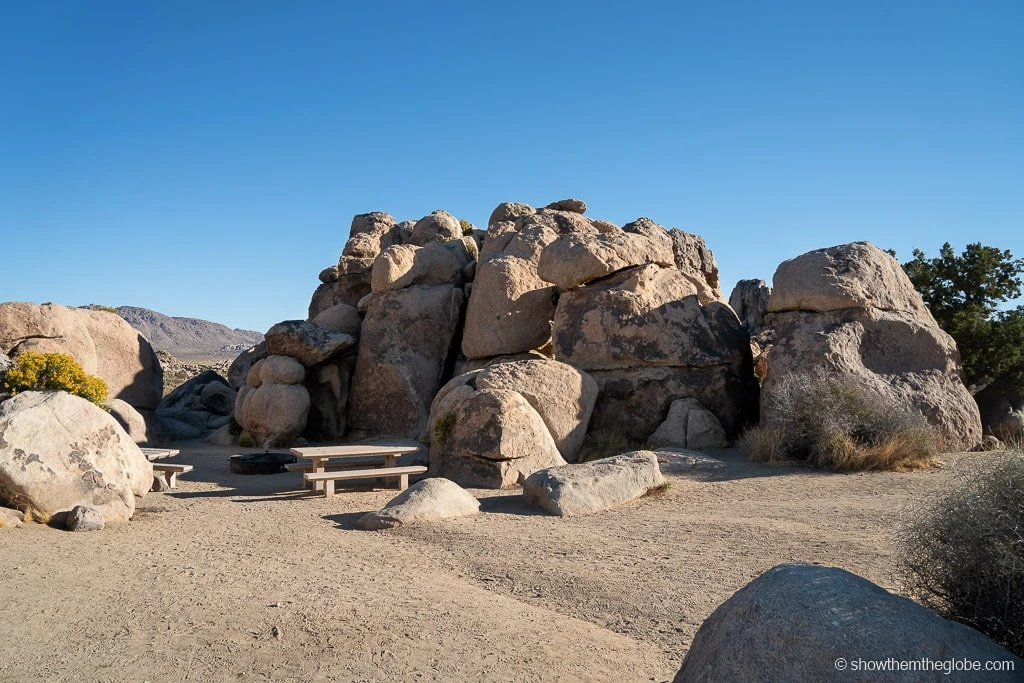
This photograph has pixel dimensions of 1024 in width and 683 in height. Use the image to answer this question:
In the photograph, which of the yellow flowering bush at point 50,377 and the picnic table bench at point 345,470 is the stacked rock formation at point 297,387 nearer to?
the yellow flowering bush at point 50,377

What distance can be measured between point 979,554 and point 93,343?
54.4 feet

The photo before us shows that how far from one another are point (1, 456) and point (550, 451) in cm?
655

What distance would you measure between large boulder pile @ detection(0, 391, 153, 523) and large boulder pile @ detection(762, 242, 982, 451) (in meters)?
9.17

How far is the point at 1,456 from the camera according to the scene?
7535mm

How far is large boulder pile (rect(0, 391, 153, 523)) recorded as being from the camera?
766 cm

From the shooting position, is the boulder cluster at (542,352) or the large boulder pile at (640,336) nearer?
the boulder cluster at (542,352)

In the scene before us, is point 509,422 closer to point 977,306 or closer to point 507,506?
point 507,506

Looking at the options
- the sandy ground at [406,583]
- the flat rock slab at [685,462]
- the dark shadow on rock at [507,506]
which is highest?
the flat rock slab at [685,462]

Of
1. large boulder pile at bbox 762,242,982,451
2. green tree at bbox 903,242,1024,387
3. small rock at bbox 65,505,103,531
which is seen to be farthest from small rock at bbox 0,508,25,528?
green tree at bbox 903,242,1024,387

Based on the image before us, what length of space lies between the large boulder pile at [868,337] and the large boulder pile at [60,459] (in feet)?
30.1

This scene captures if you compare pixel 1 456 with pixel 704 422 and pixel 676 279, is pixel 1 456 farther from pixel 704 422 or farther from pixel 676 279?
pixel 676 279

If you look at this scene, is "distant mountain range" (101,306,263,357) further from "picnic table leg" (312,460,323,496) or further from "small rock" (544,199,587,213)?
"picnic table leg" (312,460,323,496)

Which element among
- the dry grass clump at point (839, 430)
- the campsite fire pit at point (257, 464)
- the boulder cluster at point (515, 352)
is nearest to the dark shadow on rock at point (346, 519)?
the boulder cluster at point (515, 352)

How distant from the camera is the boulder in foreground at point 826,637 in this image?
9.41 feet
